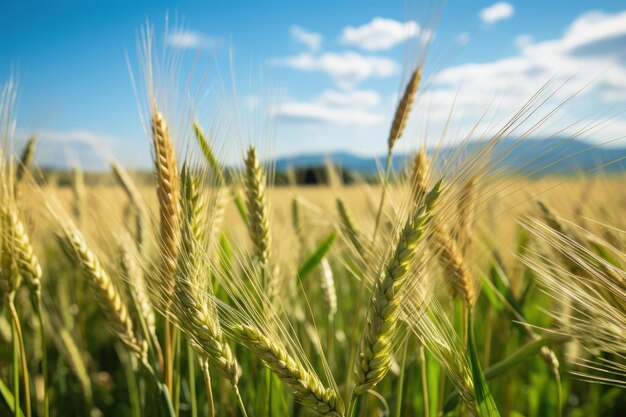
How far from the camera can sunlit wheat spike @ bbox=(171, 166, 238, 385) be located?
0.85 m

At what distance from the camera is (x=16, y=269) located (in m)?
1.14

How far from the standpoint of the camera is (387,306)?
81 cm

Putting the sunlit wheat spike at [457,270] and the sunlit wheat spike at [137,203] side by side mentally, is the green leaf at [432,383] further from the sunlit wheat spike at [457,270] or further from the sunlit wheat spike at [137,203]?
the sunlit wheat spike at [137,203]

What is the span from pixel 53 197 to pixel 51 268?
2778 mm

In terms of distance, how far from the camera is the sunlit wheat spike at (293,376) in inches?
32.3

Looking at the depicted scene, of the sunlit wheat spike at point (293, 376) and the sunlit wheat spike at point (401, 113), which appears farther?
the sunlit wheat spike at point (401, 113)

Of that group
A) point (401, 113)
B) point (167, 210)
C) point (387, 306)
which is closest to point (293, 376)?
point (387, 306)

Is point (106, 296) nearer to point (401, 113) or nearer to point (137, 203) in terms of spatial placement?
point (137, 203)

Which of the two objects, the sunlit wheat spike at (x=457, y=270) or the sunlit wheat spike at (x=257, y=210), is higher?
the sunlit wheat spike at (x=257, y=210)

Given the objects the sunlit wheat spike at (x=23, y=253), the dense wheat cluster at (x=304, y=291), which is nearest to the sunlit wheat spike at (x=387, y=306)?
the dense wheat cluster at (x=304, y=291)

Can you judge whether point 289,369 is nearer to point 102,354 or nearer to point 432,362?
point 432,362

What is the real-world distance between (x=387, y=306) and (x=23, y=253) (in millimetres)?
965

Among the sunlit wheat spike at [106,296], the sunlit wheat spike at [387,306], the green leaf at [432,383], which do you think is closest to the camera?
the sunlit wheat spike at [387,306]

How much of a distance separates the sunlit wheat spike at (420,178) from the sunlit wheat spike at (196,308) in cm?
A: 49
